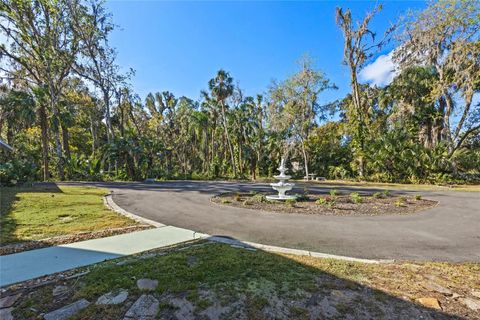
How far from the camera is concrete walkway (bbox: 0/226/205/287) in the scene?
10.4 ft

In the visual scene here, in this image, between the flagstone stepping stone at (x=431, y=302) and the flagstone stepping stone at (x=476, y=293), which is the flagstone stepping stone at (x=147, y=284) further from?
the flagstone stepping stone at (x=476, y=293)

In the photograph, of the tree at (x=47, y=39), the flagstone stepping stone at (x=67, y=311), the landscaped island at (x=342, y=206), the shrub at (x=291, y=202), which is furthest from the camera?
the tree at (x=47, y=39)

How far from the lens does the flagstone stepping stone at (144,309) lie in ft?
7.42

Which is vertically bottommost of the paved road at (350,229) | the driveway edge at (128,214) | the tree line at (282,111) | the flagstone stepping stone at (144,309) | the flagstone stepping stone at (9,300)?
the paved road at (350,229)

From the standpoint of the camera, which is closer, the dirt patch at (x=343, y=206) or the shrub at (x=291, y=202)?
the dirt patch at (x=343, y=206)

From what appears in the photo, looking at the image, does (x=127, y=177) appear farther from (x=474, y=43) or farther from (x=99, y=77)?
(x=474, y=43)

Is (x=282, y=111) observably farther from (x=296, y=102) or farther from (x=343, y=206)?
(x=343, y=206)

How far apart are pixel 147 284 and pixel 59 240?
112 inches

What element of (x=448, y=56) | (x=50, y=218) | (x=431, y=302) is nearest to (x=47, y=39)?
(x=50, y=218)

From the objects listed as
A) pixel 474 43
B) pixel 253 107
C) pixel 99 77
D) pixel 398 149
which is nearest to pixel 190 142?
pixel 253 107

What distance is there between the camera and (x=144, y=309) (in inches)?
92.8

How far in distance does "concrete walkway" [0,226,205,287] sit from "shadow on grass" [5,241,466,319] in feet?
1.56

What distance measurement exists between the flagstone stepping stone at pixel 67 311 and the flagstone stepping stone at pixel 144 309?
49 centimetres

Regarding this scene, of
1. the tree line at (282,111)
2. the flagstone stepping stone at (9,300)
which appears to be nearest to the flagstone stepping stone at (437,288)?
the flagstone stepping stone at (9,300)
